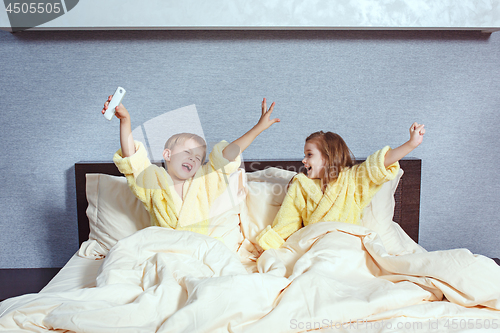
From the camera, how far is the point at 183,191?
1.39 meters

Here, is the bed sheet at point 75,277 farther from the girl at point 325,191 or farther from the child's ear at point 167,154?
the girl at point 325,191

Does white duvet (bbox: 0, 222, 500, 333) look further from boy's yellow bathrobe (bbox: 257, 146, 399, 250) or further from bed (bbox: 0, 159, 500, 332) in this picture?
boy's yellow bathrobe (bbox: 257, 146, 399, 250)

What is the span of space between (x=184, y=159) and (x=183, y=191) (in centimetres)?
12

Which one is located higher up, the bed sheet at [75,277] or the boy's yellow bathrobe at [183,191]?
the boy's yellow bathrobe at [183,191]

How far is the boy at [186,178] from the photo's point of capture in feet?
4.35

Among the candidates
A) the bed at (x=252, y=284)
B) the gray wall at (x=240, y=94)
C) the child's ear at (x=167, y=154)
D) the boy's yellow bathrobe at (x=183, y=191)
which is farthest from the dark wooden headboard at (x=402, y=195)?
the child's ear at (x=167, y=154)

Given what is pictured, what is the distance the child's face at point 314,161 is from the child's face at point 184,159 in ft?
1.33

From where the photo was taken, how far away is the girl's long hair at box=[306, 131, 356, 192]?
4.78ft

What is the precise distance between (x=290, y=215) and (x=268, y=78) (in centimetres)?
66

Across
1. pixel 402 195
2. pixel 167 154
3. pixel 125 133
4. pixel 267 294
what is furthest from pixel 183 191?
pixel 402 195

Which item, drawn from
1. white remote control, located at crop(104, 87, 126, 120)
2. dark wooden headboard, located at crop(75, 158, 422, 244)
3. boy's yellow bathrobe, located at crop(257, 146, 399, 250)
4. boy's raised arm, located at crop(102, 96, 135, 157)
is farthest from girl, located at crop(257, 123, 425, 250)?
white remote control, located at crop(104, 87, 126, 120)

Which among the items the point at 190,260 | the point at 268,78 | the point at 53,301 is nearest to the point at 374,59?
the point at 268,78

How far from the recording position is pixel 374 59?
68.7 inches

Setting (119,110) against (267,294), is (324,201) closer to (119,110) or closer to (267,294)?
(267,294)
